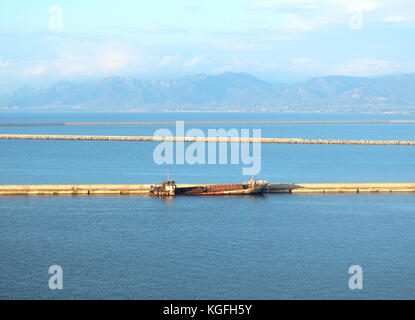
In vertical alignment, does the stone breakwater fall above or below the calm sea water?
above

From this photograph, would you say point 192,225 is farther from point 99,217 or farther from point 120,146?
point 120,146

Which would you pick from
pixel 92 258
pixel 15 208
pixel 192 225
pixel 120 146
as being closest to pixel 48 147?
pixel 120 146

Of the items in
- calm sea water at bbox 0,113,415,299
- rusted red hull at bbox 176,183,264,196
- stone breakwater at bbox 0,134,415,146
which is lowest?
calm sea water at bbox 0,113,415,299

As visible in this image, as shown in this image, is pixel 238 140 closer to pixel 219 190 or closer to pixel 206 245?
pixel 219 190

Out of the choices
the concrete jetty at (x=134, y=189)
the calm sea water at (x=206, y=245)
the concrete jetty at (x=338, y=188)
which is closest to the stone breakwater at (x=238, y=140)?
the calm sea water at (x=206, y=245)

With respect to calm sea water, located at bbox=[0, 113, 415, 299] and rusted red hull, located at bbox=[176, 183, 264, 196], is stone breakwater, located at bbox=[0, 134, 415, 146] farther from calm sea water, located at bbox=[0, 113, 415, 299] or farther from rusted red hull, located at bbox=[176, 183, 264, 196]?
rusted red hull, located at bbox=[176, 183, 264, 196]

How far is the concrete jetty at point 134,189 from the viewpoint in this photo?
64.4 m

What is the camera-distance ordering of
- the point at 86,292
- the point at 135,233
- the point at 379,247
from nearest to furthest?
the point at 86,292, the point at 379,247, the point at 135,233

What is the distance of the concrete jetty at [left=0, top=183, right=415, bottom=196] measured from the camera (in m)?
64.4

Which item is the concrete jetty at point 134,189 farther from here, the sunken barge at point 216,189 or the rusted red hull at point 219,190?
the rusted red hull at point 219,190

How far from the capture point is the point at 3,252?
139 ft

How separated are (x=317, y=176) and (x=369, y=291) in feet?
161

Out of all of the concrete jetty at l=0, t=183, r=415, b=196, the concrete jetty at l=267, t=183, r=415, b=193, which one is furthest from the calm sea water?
the concrete jetty at l=0, t=183, r=415, b=196

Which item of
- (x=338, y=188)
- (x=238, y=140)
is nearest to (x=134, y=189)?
(x=338, y=188)
